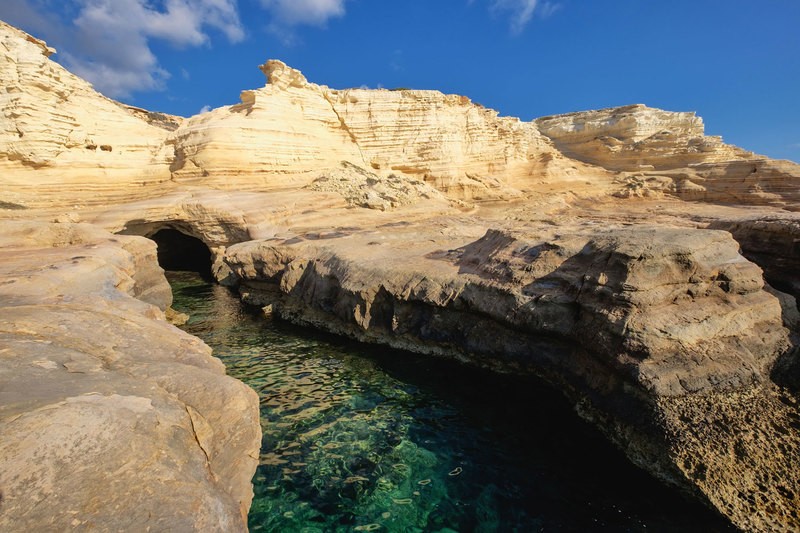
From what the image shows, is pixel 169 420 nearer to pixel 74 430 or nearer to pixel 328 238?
pixel 74 430

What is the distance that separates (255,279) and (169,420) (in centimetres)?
1140

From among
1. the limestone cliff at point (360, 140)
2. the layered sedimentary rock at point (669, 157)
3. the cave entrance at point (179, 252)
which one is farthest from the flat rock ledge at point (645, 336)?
the layered sedimentary rock at point (669, 157)

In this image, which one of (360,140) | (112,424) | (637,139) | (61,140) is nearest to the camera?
(112,424)

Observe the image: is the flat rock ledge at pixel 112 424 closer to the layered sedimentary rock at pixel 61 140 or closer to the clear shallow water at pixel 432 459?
the clear shallow water at pixel 432 459

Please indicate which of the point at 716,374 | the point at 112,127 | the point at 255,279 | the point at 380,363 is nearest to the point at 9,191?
the point at 112,127

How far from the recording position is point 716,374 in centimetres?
565

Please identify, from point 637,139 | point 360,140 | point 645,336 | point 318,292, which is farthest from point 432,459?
point 637,139

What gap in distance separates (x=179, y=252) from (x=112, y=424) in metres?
Answer: 23.6

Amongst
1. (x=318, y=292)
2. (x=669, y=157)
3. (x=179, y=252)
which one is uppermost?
(x=669, y=157)

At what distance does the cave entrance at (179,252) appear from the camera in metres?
22.7

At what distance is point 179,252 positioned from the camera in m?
24.2

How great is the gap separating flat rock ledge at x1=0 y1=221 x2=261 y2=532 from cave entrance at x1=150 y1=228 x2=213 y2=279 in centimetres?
1661

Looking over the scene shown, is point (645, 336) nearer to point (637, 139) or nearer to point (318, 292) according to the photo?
point (318, 292)

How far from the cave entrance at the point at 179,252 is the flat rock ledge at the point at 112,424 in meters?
16.6
